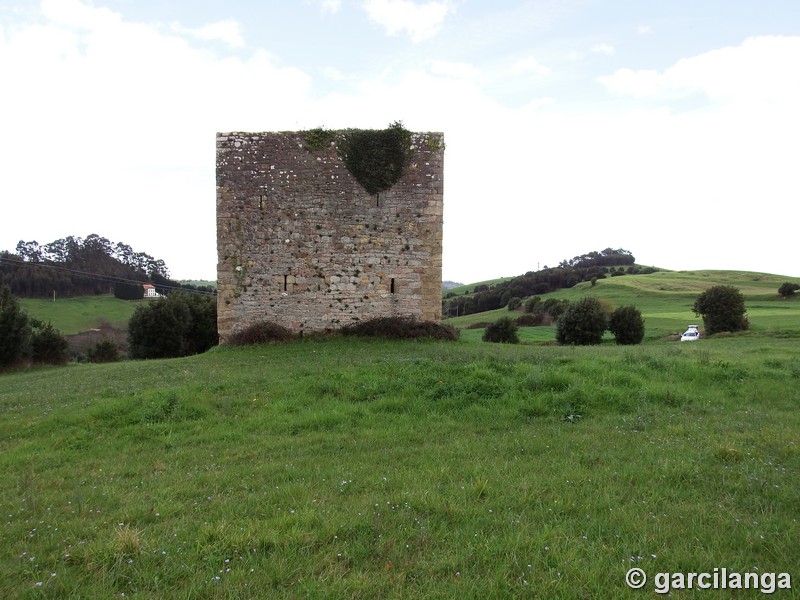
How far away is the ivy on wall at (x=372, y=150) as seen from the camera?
1440 centimetres

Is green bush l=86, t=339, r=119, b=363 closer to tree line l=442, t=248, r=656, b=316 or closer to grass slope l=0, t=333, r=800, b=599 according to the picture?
grass slope l=0, t=333, r=800, b=599

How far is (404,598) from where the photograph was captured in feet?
9.02

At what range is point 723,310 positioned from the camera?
32250 mm

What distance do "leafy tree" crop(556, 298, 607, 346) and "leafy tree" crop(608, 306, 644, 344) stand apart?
1703mm

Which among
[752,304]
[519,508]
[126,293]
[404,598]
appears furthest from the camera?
[126,293]

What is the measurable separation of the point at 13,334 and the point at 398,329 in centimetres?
2238

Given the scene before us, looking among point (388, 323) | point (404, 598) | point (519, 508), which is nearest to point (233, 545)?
point (404, 598)

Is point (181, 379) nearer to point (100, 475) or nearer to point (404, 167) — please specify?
point (100, 475)

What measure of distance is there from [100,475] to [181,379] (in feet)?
16.3

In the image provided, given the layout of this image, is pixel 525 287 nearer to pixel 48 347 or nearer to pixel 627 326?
pixel 627 326

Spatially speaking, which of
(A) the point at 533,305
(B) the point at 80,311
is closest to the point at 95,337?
(B) the point at 80,311

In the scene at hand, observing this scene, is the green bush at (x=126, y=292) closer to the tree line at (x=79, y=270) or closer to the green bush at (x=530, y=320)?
the tree line at (x=79, y=270)
